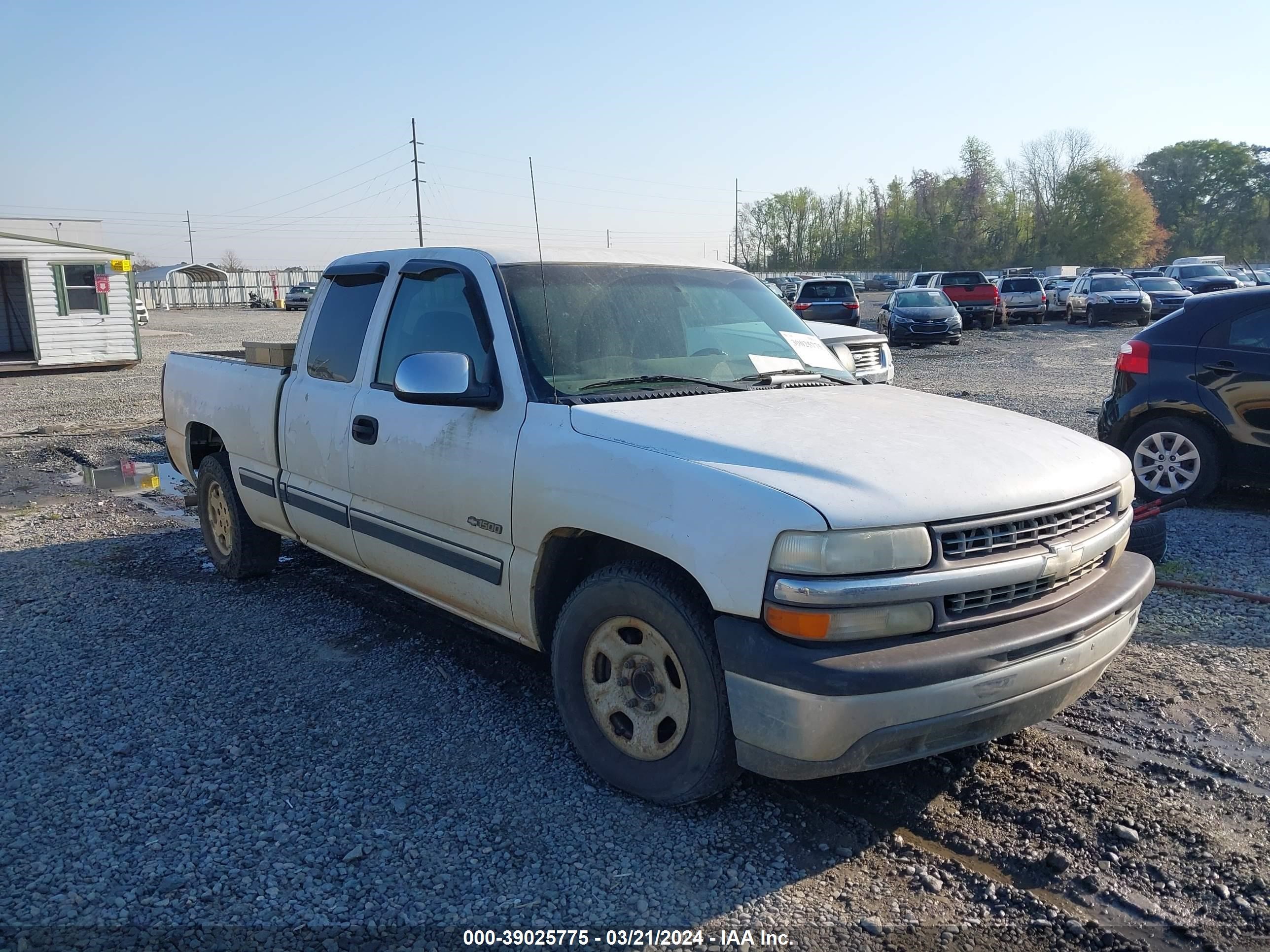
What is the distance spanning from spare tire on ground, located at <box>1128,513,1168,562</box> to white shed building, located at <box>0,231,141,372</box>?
22878 mm

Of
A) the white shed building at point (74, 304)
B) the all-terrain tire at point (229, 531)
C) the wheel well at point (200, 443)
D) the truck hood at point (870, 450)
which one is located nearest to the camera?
the truck hood at point (870, 450)

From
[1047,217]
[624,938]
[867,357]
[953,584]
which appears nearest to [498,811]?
[624,938]

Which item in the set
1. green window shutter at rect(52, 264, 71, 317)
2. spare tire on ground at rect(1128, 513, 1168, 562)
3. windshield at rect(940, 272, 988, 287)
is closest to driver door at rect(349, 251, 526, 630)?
spare tire on ground at rect(1128, 513, 1168, 562)

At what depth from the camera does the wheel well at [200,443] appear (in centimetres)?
643

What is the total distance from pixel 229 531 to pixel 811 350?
3.79 meters

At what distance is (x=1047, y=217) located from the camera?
97.0 metres

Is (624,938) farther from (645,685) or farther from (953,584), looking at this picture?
(953,584)

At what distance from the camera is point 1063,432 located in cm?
385

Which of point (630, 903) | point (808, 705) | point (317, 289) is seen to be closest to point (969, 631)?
point (808, 705)

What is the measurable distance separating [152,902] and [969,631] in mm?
2549

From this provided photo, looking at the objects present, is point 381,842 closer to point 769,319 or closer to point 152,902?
point 152,902

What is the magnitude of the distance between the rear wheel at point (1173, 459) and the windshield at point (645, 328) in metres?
4.27

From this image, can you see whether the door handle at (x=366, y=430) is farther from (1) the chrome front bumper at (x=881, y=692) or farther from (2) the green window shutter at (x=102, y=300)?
(2) the green window shutter at (x=102, y=300)

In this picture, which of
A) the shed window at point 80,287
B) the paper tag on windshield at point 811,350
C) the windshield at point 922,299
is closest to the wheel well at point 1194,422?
the paper tag on windshield at point 811,350
